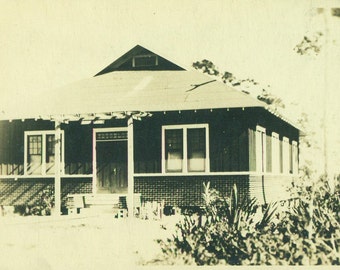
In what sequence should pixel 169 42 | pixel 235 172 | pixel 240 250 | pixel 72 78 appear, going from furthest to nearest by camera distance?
1. pixel 72 78
2. pixel 235 172
3. pixel 169 42
4. pixel 240 250

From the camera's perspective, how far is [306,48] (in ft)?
44.3

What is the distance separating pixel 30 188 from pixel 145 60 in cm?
581

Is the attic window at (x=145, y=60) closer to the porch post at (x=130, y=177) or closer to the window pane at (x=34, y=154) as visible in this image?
the porch post at (x=130, y=177)

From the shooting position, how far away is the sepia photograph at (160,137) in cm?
1069

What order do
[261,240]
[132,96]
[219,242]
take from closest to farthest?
[261,240]
[219,242]
[132,96]

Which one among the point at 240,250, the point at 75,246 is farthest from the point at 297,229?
the point at 75,246

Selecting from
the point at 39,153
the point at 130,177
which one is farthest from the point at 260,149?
the point at 39,153

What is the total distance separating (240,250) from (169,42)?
7228 millimetres

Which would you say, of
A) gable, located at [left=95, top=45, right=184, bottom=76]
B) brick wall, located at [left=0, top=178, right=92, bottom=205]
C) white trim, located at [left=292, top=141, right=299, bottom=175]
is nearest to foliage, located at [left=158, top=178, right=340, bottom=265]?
brick wall, located at [left=0, top=178, right=92, bottom=205]

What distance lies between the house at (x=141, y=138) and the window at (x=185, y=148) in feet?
0.10

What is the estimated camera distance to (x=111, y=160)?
1842 centimetres

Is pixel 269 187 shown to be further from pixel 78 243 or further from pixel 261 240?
pixel 261 240

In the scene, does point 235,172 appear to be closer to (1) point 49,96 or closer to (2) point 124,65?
(2) point 124,65

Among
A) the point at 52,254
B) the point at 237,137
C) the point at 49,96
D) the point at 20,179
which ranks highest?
the point at 49,96
